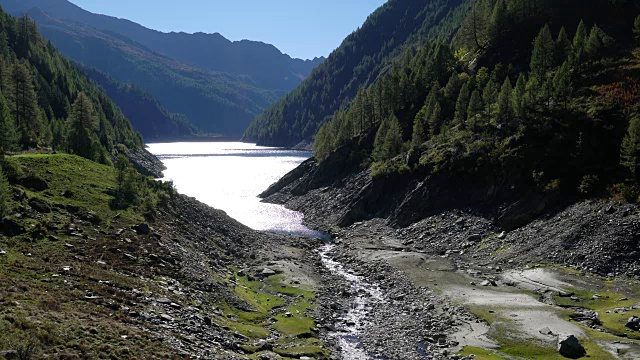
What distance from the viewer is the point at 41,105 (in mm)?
135875

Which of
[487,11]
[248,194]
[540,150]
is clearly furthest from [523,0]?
[248,194]

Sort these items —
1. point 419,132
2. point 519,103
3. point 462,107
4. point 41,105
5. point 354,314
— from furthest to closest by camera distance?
point 41,105
point 419,132
point 462,107
point 519,103
point 354,314

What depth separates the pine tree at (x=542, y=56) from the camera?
97.0 meters

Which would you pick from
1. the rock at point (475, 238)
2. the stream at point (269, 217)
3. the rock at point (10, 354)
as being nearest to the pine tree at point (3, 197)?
the rock at point (10, 354)

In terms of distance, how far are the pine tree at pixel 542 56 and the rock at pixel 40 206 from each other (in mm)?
96356

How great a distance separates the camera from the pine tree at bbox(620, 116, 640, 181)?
6200 cm

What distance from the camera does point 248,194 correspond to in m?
151

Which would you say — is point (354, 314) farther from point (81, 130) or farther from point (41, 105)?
point (41, 105)

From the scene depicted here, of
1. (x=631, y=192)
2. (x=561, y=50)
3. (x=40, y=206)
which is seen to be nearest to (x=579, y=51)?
(x=561, y=50)

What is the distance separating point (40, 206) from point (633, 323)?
58.8 meters

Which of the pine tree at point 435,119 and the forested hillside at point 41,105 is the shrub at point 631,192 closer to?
the pine tree at point 435,119

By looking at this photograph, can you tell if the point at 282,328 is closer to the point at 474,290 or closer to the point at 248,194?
the point at 474,290

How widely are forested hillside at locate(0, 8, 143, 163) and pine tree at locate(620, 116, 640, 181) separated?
85425 millimetres

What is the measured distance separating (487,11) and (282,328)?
129 metres
